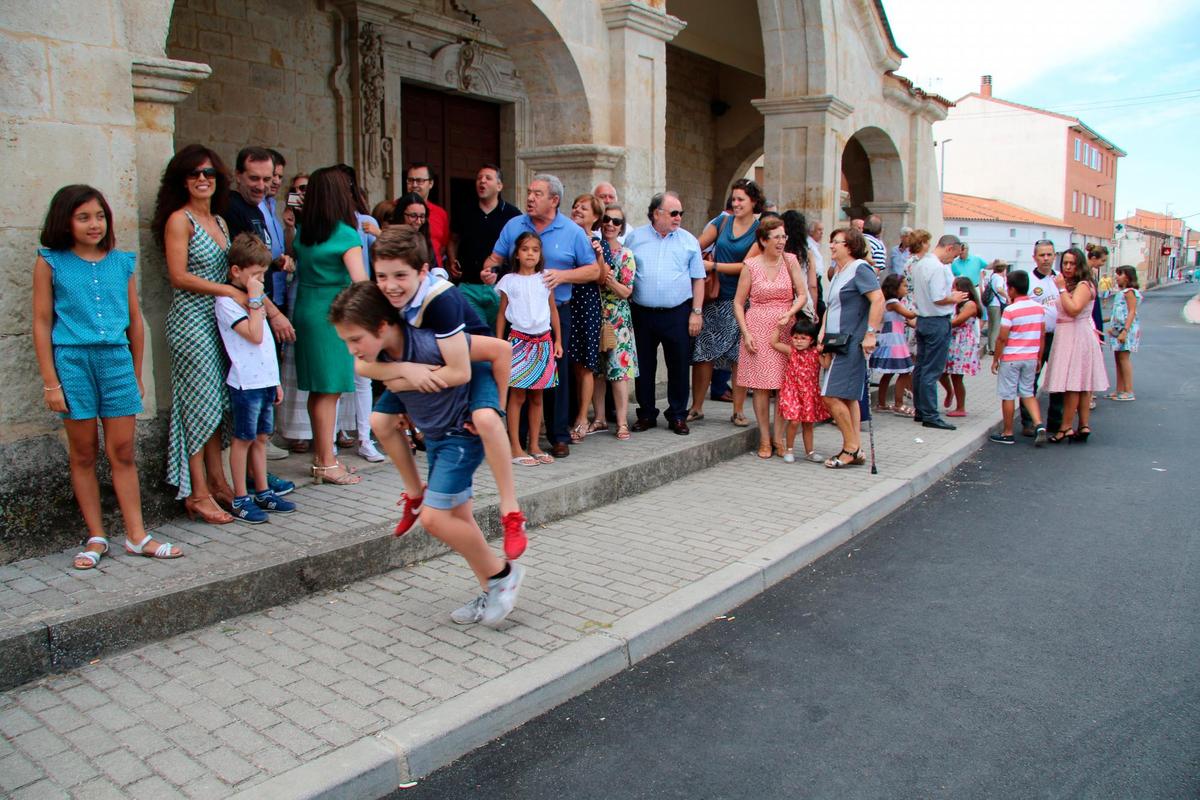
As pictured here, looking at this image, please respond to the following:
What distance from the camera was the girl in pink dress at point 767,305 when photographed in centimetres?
753

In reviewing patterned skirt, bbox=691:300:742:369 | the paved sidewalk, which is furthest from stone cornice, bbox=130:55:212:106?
patterned skirt, bbox=691:300:742:369

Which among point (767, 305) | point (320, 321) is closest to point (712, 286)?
point (767, 305)

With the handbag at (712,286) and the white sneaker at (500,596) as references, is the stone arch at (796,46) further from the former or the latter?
the white sneaker at (500,596)

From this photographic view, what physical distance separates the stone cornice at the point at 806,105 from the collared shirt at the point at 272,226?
7762 millimetres

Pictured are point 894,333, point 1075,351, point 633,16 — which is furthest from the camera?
point 894,333

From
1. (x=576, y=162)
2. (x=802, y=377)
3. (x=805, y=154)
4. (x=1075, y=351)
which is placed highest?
(x=805, y=154)

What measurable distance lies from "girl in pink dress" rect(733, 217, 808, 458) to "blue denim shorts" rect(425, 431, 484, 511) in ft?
13.5

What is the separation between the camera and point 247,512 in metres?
5.10

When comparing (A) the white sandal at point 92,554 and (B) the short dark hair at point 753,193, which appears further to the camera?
(B) the short dark hair at point 753,193

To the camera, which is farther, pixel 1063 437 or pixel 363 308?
pixel 1063 437

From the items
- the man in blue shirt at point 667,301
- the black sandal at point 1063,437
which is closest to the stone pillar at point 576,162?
the man in blue shirt at point 667,301

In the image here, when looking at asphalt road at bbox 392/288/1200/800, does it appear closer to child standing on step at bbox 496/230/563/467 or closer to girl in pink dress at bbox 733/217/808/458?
girl in pink dress at bbox 733/217/808/458

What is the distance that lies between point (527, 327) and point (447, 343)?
108 inches

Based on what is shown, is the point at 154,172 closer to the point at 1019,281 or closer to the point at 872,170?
the point at 1019,281
